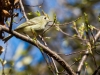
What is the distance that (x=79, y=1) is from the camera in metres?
7.49

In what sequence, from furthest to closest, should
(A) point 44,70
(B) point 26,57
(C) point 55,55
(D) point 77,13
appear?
1. (D) point 77,13
2. (A) point 44,70
3. (B) point 26,57
4. (C) point 55,55

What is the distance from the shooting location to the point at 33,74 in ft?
21.4

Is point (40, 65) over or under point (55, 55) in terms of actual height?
under

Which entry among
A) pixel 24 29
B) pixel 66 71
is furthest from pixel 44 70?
pixel 66 71

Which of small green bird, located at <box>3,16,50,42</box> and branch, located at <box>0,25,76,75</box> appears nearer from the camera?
branch, located at <box>0,25,76,75</box>

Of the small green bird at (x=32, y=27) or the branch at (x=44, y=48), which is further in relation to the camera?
the small green bird at (x=32, y=27)

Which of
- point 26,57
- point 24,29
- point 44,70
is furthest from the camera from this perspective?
point 44,70

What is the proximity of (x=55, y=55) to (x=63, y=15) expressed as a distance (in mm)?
5166

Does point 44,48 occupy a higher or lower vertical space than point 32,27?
higher

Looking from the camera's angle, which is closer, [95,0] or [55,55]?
[55,55]

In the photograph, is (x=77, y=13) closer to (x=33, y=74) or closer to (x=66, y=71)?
(x=33, y=74)

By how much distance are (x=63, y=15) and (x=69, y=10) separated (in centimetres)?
20

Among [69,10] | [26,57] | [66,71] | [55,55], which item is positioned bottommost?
[26,57]

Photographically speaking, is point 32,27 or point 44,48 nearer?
point 44,48
